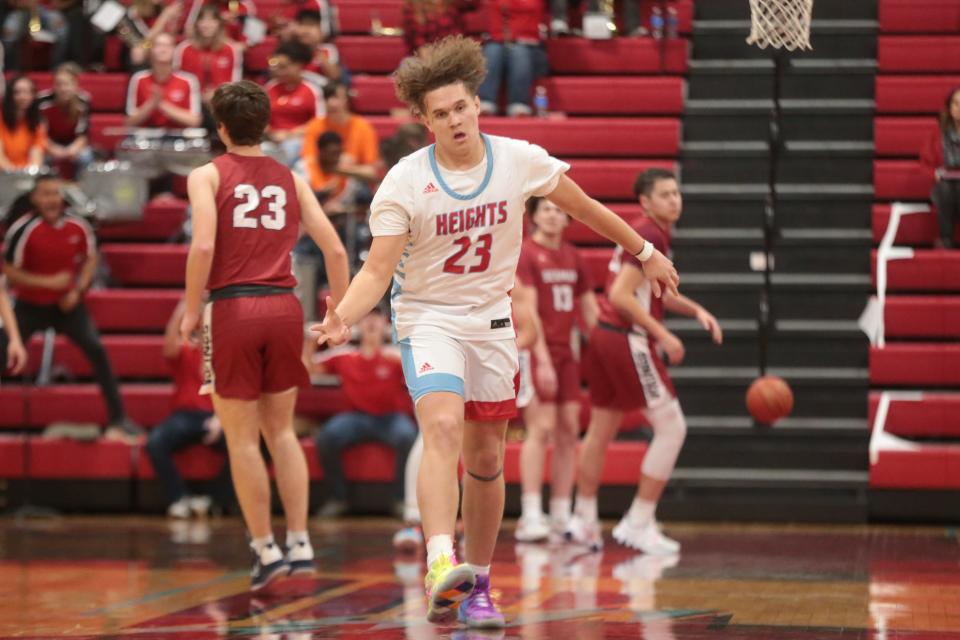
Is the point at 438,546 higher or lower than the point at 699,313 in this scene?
lower

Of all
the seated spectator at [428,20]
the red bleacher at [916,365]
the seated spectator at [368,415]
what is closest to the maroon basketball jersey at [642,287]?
the seated spectator at [368,415]

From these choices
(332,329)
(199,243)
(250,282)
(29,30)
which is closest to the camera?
(332,329)

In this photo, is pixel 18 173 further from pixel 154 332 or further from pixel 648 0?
pixel 648 0

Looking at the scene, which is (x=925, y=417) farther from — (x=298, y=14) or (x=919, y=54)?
(x=298, y=14)

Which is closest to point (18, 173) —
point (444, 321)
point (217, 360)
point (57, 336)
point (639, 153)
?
point (57, 336)

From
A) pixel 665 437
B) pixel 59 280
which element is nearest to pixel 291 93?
pixel 59 280

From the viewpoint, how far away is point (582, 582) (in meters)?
6.52

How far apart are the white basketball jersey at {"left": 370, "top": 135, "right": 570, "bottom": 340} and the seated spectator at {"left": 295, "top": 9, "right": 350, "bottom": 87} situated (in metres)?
6.88

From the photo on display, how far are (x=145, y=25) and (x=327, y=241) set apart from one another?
25.1 feet

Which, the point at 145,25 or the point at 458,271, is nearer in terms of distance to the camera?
the point at 458,271

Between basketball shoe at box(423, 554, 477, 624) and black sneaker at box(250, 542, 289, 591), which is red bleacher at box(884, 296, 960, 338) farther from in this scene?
basketball shoe at box(423, 554, 477, 624)

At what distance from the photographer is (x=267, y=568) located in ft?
20.2

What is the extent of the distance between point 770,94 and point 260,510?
6.71 m

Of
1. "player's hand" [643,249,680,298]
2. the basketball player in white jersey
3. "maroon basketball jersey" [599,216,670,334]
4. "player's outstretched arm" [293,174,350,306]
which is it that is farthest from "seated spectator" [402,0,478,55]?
"player's hand" [643,249,680,298]
